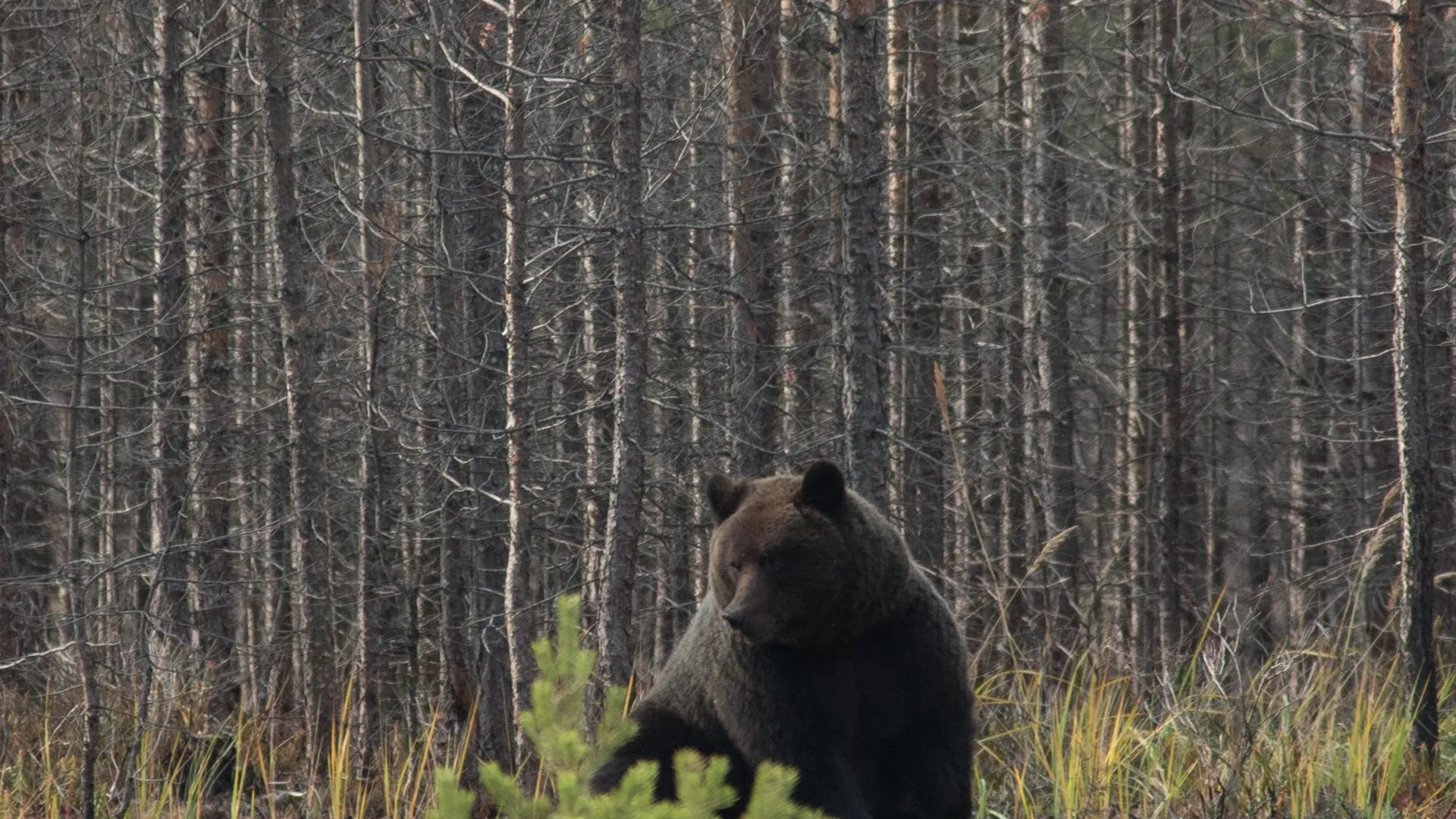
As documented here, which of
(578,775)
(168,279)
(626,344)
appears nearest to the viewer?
(578,775)

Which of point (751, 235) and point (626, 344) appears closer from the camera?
point (626, 344)

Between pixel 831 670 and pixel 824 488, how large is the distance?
0.62 metres

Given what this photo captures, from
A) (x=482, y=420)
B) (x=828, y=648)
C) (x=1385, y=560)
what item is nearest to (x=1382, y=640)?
(x=1385, y=560)

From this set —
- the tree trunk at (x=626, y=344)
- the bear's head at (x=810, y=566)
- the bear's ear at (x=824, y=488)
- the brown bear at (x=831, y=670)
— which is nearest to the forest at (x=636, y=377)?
the tree trunk at (x=626, y=344)

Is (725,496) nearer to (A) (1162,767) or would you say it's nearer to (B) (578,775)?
(B) (578,775)

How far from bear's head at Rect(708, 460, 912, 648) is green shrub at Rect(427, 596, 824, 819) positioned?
5.70ft

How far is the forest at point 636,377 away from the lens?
7102 mm

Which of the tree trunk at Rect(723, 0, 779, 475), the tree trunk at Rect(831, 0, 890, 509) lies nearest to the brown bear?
the tree trunk at Rect(831, 0, 890, 509)

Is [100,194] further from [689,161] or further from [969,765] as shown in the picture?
[969,765]

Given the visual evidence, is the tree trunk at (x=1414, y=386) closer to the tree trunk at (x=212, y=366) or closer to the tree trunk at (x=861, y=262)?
the tree trunk at (x=861, y=262)

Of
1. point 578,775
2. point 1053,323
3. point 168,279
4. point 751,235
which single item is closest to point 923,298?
point 1053,323

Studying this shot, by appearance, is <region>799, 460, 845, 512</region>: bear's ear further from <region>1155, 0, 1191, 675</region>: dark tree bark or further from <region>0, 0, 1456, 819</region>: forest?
<region>1155, 0, 1191, 675</region>: dark tree bark

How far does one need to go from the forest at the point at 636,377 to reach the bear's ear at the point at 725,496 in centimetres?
186

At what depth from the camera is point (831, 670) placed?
4.80 m
